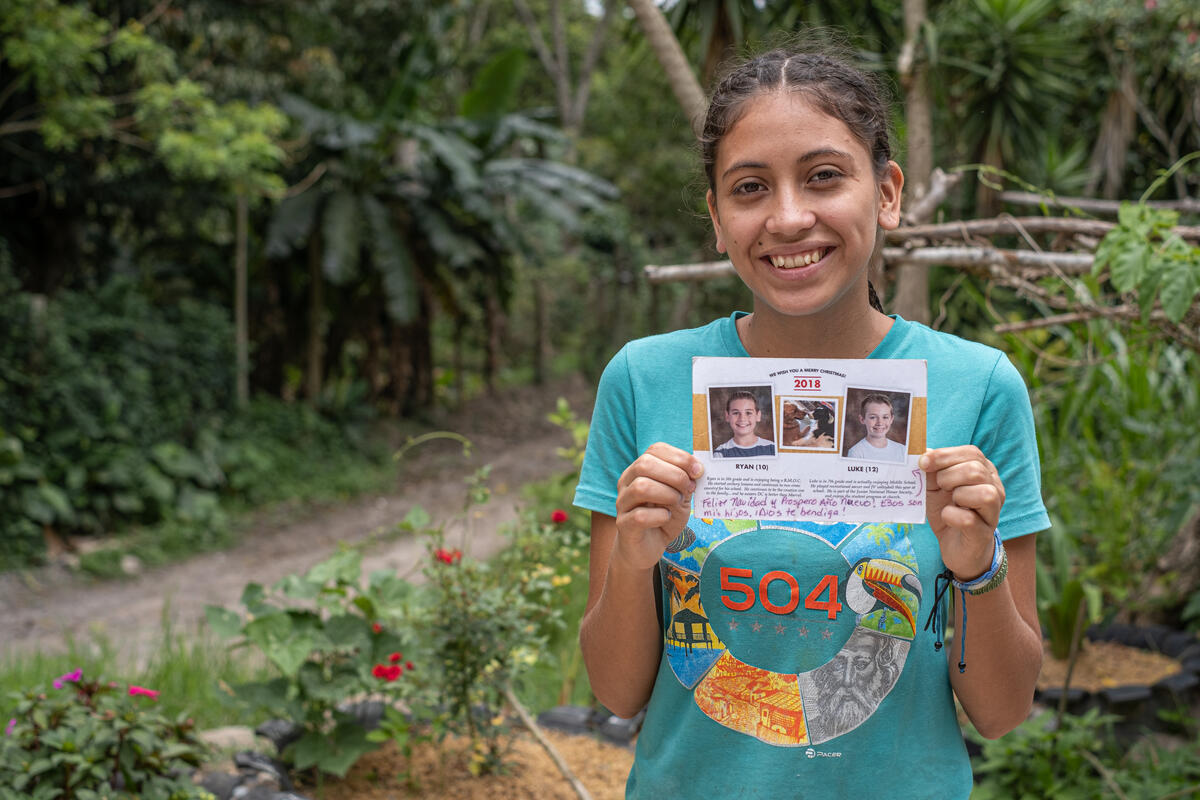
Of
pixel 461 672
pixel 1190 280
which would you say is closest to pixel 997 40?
pixel 1190 280

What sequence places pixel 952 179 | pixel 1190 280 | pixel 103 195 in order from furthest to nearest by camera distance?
pixel 103 195 < pixel 952 179 < pixel 1190 280

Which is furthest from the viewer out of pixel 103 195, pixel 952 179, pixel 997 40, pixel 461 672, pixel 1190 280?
pixel 103 195

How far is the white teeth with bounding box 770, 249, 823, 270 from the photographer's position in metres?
1.28

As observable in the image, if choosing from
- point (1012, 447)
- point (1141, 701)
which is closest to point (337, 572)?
point (1012, 447)

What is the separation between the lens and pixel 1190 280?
2.33m

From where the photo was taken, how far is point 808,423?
48.6 inches

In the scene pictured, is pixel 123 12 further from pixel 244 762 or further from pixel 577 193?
pixel 244 762

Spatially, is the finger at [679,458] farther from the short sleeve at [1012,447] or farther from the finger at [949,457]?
the short sleeve at [1012,447]

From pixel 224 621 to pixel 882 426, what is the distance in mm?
2410

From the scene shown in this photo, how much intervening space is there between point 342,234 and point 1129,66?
801cm

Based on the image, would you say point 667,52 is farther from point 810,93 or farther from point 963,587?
point 963,587

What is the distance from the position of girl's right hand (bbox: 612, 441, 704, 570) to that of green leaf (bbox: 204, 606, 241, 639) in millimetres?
2119

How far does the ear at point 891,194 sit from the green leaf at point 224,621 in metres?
2.33

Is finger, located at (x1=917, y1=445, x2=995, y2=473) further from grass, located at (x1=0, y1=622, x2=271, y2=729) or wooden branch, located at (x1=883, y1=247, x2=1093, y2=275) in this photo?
grass, located at (x1=0, y1=622, x2=271, y2=729)
